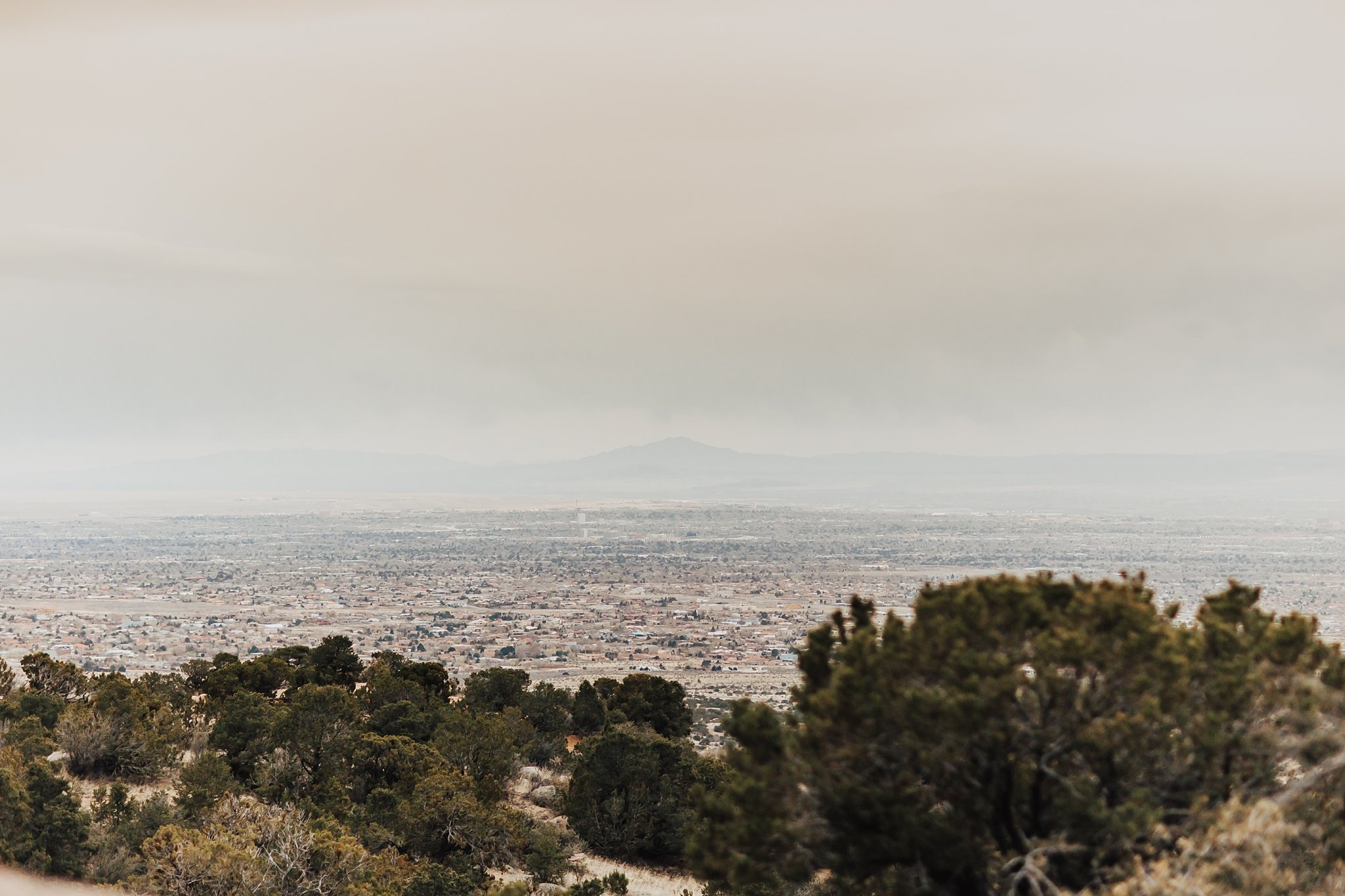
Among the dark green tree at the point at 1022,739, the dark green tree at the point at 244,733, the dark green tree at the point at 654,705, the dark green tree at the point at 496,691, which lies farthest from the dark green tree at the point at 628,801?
the dark green tree at the point at 1022,739

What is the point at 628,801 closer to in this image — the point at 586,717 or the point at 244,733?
the point at 586,717

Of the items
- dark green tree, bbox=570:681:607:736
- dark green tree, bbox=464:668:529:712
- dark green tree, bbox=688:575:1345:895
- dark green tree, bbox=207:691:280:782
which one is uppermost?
dark green tree, bbox=688:575:1345:895

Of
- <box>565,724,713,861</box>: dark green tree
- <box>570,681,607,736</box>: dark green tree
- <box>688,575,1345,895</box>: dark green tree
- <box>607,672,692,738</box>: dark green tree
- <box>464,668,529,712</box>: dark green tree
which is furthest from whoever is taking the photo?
<box>570,681,607,736</box>: dark green tree

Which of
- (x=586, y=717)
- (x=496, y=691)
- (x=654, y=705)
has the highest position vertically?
(x=496, y=691)

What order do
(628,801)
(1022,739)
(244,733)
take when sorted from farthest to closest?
(628,801) < (244,733) < (1022,739)

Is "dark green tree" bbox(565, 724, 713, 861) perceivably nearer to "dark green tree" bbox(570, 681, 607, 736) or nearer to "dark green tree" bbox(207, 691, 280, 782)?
"dark green tree" bbox(207, 691, 280, 782)

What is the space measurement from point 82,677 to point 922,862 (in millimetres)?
22556

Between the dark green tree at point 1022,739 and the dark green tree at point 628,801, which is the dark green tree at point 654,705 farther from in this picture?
the dark green tree at point 1022,739

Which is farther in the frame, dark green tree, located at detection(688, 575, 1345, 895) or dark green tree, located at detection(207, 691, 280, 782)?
dark green tree, located at detection(207, 691, 280, 782)

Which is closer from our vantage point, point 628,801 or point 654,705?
point 628,801

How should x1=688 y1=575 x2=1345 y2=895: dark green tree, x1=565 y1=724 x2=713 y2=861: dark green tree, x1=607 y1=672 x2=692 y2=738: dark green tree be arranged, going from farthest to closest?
x1=607 y1=672 x2=692 y2=738: dark green tree → x1=565 y1=724 x2=713 y2=861: dark green tree → x1=688 y1=575 x2=1345 y2=895: dark green tree

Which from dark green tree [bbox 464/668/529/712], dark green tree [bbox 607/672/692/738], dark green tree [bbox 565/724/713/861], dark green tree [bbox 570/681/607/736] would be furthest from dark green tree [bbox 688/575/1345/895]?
dark green tree [bbox 570/681/607/736]

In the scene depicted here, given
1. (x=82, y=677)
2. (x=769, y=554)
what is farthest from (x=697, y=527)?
(x=82, y=677)

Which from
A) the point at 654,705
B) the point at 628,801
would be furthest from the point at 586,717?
the point at 628,801
